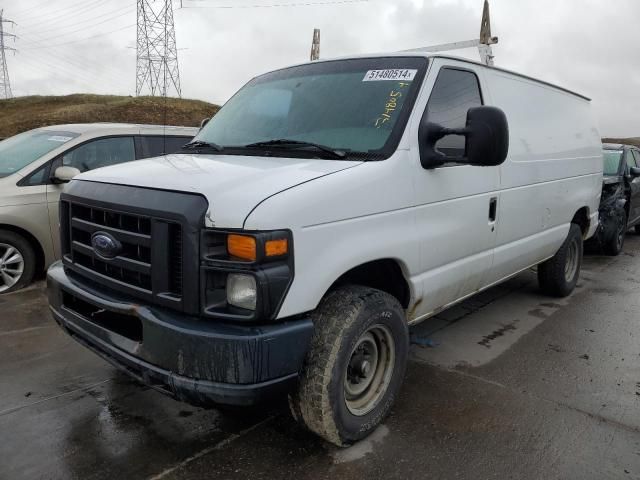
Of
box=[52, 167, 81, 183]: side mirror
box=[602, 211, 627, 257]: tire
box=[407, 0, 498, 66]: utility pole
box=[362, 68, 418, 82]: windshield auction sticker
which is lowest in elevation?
box=[602, 211, 627, 257]: tire

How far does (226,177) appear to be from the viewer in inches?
99.0

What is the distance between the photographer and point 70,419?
3092mm

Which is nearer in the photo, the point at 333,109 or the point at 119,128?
the point at 333,109

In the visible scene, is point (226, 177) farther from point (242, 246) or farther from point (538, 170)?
point (538, 170)

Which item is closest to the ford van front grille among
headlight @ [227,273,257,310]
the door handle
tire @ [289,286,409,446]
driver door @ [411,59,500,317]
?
headlight @ [227,273,257,310]

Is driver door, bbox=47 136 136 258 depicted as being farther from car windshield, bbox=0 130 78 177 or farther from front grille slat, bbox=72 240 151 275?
front grille slat, bbox=72 240 151 275

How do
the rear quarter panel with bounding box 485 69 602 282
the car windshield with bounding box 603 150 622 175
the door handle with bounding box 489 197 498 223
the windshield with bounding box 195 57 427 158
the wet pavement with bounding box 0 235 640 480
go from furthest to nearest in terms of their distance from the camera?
the car windshield with bounding box 603 150 622 175 → the rear quarter panel with bounding box 485 69 602 282 → the door handle with bounding box 489 197 498 223 → the windshield with bounding box 195 57 427 158 → the wet pavement with bounding box 0 235 640 480

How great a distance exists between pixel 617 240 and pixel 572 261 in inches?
123

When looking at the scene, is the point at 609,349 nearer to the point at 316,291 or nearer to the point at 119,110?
the point at 316,291

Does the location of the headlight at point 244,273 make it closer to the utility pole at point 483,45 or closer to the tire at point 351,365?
the tire at point 351,365

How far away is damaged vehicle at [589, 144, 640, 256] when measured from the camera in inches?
316

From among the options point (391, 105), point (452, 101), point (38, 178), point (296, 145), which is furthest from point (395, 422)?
point (38, 178)

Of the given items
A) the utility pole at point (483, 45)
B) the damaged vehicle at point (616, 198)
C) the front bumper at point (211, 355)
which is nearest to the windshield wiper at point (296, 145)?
the front bumper at point (211, 355)

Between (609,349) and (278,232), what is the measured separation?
3521mm
